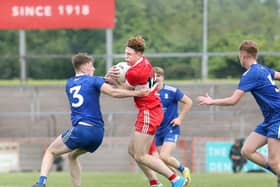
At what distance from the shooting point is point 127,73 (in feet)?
36.4

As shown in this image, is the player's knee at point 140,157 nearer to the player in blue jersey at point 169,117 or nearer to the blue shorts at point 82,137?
the blue shorts at point 82,137

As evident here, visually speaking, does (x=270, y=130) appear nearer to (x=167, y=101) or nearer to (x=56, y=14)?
(x=167, y=101)

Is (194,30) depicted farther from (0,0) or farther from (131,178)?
(131,178)

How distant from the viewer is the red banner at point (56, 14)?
26266 millimetres

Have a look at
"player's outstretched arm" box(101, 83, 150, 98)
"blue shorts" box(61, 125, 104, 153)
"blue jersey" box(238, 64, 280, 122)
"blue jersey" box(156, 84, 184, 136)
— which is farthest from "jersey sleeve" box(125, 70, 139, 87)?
"blue jersey" box(156, 84, 184, 136)

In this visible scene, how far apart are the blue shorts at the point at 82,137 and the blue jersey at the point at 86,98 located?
85mm

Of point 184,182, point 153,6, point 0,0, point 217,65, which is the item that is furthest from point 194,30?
point 184,182

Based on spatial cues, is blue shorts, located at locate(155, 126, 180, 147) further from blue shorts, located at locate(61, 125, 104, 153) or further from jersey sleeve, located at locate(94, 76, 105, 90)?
jersey sleeve, located at locate(94, 76, 105, 90)

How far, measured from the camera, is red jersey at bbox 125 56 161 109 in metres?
11.1

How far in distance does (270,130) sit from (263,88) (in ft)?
1.91

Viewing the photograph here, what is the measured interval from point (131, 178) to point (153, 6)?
63.0 ft

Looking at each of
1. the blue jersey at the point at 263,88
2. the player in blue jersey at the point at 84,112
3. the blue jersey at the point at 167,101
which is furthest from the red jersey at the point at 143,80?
the blue jersey at the point at 167,101

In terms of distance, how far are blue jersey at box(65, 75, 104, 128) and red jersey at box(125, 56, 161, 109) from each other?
431mm

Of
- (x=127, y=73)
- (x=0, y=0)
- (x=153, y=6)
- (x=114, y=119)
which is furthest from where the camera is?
(x=153, y=6)
